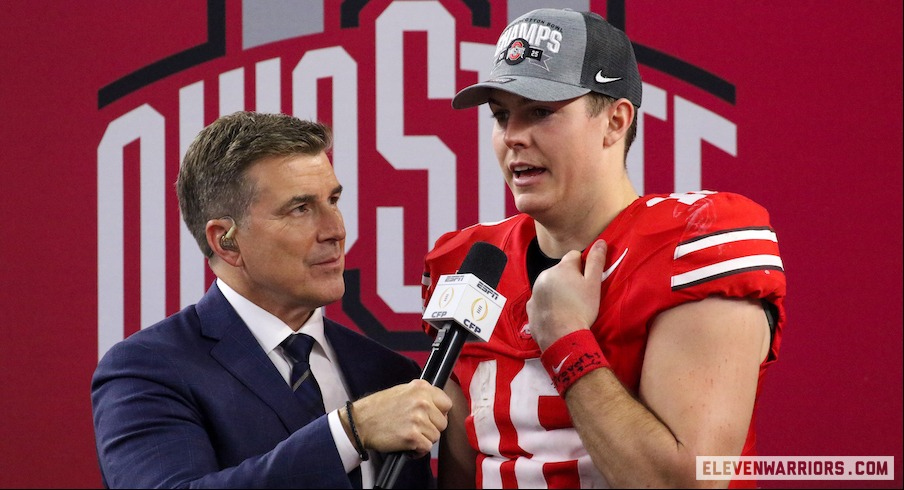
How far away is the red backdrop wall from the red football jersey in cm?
81

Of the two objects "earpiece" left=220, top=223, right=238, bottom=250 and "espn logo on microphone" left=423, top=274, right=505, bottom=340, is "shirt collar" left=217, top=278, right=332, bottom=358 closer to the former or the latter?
"earpiece" left=220, top=223, right=238, bottom=250

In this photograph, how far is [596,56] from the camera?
1.64m

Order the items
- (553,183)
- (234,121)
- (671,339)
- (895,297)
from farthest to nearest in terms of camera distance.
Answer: (895,297) → (234,121) → (553,183) → (671,339)

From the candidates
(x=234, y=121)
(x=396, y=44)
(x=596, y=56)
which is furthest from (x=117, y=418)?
(x=396, y=44)

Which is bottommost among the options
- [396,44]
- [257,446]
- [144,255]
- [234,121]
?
[257,446]

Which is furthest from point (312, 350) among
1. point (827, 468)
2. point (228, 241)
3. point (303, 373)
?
point (827, 468)

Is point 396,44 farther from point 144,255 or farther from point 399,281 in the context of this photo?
point 144,255

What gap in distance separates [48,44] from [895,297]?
222 centimetres

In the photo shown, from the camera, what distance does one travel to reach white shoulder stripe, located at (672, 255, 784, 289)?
4.75 feet

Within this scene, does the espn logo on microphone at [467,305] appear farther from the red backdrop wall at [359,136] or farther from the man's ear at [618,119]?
the red backdrop wall at [359,136]

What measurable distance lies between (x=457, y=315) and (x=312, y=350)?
0.56m

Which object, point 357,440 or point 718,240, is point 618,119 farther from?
point 357,440

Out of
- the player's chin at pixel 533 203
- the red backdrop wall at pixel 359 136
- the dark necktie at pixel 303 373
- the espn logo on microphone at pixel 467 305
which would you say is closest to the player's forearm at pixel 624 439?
the espn logo on microphone at pixel 467 305

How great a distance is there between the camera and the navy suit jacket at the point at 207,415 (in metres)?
1.55
